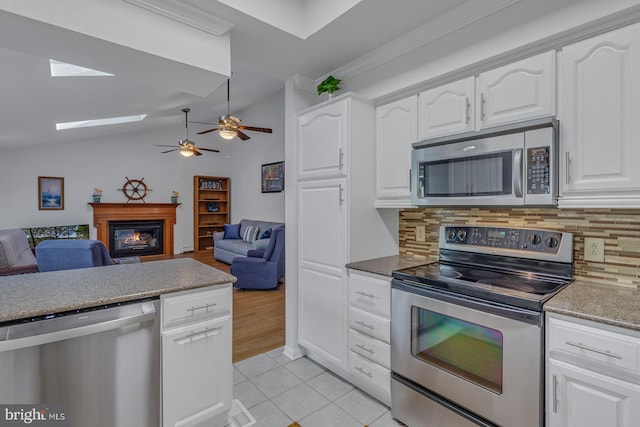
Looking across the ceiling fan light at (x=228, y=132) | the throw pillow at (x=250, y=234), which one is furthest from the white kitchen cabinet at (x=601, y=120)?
the throw pillow at (x=250, y=234)

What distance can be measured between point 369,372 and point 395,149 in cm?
154

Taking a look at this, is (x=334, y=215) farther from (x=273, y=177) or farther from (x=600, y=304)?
(x=273, y=177)

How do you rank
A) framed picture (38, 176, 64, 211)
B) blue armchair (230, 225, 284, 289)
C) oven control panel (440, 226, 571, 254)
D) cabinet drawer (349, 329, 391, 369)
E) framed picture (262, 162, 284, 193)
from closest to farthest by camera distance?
oven control panel (440, 226, 571, 254) → cabinet drawer (349, 329, 391, 369) → blue armchair (230, 225, 284, 289) → framed picture (38, 176, 64, 211) → framed picture (262, 162, 284, 193)

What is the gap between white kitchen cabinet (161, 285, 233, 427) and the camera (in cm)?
159

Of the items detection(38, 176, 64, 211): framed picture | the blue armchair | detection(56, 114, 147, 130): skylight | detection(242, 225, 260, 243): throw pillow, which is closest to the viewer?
the blue armchair

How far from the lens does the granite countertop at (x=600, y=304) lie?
3.80 feet

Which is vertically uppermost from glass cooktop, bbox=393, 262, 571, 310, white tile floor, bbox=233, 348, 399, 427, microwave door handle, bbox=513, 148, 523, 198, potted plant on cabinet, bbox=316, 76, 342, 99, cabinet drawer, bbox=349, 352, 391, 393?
potted plant on cabinet, bbox=316, 76, 342, 99

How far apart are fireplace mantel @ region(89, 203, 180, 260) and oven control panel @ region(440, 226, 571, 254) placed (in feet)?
23.6

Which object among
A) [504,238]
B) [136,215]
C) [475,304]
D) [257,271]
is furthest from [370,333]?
[136,215]

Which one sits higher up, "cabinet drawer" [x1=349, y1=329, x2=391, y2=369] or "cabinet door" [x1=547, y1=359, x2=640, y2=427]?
"cabinet door" [x1=547, y1=359, x2=640, y2=427]

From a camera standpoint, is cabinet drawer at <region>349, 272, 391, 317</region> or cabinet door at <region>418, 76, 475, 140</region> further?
cabinet drawer at <region>349, 272, 391, 317</region>

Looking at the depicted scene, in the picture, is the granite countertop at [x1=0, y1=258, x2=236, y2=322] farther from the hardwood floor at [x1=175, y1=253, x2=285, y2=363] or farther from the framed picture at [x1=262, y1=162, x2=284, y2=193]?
the framed picture at [x1=262, y1=162, x2=284, y2=193]

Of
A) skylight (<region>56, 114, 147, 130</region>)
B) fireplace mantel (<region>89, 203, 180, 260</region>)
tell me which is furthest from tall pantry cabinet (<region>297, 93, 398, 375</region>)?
fireplace mantel (<region>89, 203, 180, 260</region>)

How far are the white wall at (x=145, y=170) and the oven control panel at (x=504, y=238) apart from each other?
494cm
